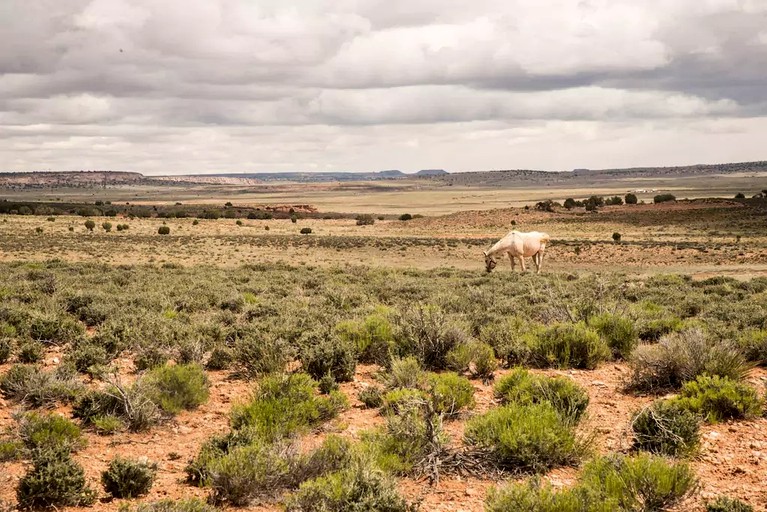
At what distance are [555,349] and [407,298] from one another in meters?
8.79

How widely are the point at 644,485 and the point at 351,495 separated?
7.92 feet

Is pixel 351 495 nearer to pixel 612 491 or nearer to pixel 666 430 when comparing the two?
pixel 612 491

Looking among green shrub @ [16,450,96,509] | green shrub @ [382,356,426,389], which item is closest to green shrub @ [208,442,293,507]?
green shrub @ [16,450,96,509]

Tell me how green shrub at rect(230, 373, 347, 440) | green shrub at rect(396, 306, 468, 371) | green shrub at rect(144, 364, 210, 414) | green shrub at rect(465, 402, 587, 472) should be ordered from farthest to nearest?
1. green shrub at rect(396, 306, 468, 371)
2. green shrub at rect(144, 364, 210, 414)
3. green shrub at rect(230, 373, 347, 440)
4. green shrub at rect(465, 402, 587, 472)

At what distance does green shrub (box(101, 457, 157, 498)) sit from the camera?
550cm

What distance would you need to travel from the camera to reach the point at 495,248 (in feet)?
88.1

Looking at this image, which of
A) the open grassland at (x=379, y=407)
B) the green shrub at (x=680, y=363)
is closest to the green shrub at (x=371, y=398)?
the open grassland at (x=379, y=407)

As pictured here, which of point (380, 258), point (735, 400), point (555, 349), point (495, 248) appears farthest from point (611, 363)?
point (380, 258)

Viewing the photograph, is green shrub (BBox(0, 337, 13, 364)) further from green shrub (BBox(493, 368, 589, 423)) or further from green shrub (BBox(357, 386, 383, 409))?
green shrub (BBox(493, 368, 589, 423))

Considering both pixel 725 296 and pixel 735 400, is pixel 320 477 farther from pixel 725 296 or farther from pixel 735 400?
pixel 725 296

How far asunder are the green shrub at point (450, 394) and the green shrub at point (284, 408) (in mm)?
1198

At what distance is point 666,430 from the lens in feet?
20.5

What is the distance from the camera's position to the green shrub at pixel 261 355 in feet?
30.7

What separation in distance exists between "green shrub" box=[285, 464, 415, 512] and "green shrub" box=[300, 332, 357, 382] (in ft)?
13.0
